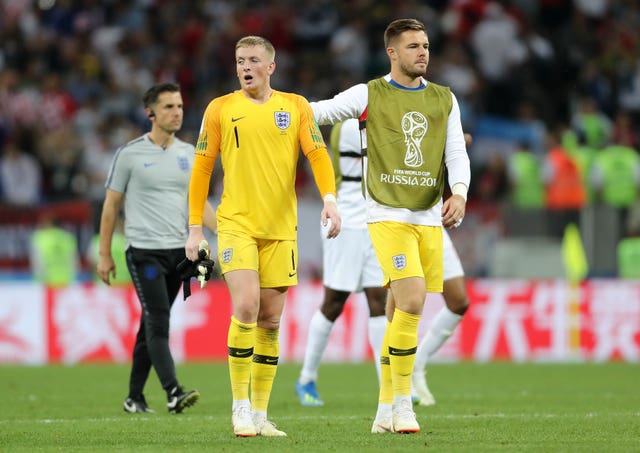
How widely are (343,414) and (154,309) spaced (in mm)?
1695

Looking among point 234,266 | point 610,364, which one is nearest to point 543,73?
point 610,364

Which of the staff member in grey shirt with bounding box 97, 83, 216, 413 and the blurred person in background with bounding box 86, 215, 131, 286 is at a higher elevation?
the staff member in grey shirt with bounding box 97, 83, 216, 413

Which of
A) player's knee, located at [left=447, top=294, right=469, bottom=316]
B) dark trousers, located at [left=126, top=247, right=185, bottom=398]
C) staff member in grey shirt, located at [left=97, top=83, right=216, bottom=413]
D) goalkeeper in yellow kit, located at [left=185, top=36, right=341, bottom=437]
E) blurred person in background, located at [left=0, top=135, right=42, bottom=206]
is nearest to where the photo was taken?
goalkeeper in yellow kit, located at [left=185, top=36, right=341, bottom=437]

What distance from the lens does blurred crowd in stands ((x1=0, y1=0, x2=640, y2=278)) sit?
20.1m

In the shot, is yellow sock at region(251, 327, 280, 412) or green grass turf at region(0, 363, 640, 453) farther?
yellow sock at region(251, 327, 280, 412)

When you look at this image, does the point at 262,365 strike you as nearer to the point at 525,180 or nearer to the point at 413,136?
the point at 413,136

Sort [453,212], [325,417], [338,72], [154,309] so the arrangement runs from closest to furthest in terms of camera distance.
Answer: [453,212]
[325,417]
[154,309]
[338,72]

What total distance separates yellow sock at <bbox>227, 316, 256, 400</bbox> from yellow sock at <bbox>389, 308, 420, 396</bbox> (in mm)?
893

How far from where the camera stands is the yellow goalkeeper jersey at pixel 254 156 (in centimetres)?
822

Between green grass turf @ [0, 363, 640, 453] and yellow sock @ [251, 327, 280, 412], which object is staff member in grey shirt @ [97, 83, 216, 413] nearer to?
green grass turf @ [0, 363, 640, 453]

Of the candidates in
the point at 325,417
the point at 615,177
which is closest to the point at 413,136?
the point at 325,417

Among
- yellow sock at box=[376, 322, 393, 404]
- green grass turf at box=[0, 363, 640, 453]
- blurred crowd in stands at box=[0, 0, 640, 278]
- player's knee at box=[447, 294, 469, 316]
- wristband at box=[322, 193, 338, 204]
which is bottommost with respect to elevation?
green grass turf at box=[0, 363, 640, 453]

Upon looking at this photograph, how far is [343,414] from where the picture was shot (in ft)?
33.3

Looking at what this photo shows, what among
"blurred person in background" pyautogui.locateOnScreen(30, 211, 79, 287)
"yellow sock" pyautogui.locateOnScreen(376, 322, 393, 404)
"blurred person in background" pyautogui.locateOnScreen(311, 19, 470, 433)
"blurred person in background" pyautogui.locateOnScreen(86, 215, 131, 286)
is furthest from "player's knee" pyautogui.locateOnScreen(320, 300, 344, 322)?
"blurred person in background" pyautogui.locateOnScreen(30, 211, 79, 287)
